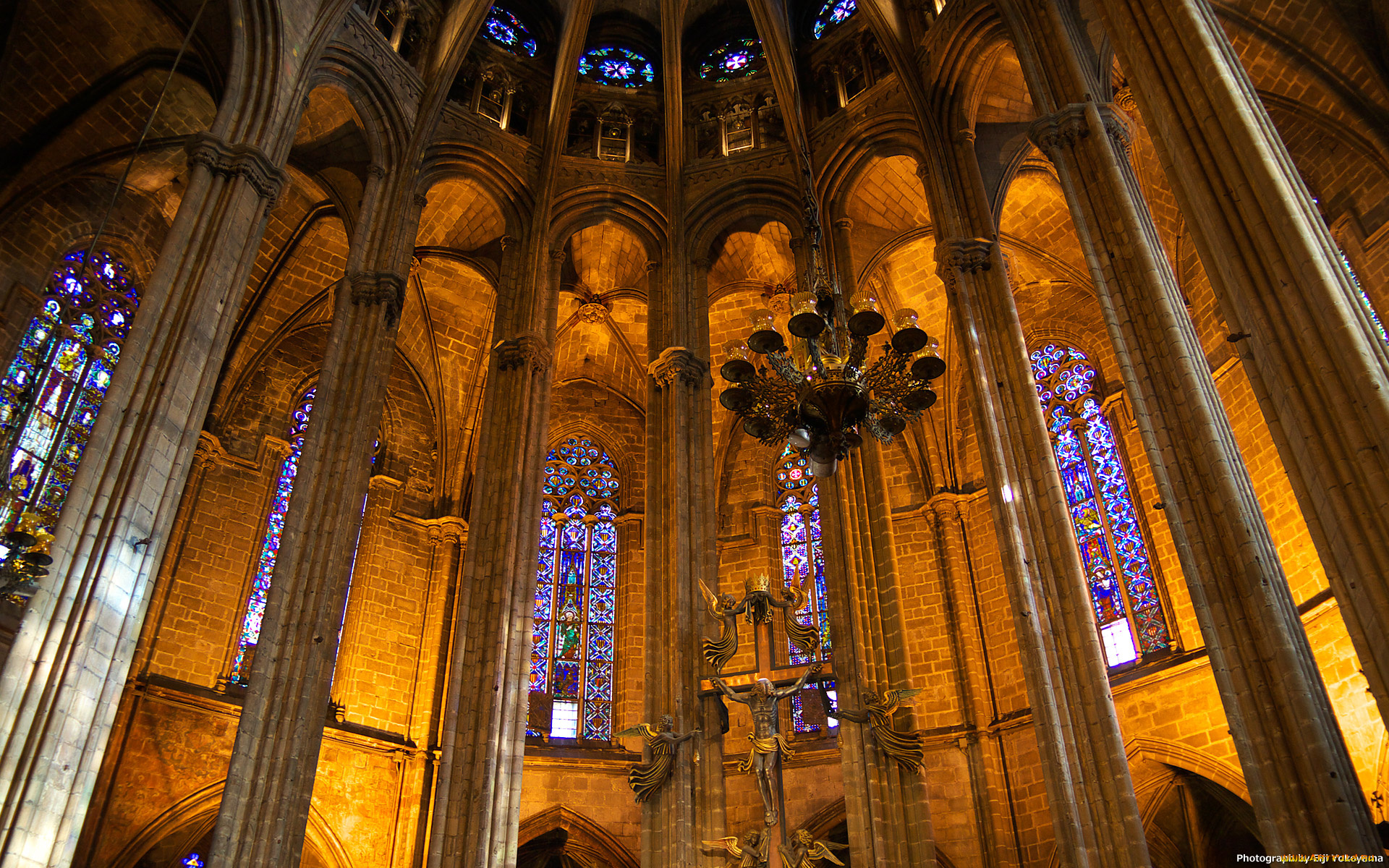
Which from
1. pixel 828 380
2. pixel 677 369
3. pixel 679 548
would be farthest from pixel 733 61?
pixel 828 380

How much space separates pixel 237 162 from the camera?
11.0m

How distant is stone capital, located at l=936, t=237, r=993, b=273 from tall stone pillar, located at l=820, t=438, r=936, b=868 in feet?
7.85

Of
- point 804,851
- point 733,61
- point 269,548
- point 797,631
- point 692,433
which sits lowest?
point 804,851

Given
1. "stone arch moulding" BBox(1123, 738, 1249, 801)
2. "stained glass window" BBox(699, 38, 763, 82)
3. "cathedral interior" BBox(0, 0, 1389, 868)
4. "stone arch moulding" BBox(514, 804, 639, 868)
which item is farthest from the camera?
"stained glass window" BBox(699, 38, 763, 82)

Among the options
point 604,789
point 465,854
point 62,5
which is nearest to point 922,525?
point 604,789

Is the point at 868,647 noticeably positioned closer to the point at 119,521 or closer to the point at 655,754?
the point at 655,754

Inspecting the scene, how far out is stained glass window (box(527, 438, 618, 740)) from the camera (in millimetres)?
17016

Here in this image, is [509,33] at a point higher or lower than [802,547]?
higher

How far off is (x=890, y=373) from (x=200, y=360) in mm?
6450

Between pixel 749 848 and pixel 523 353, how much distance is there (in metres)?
6.79

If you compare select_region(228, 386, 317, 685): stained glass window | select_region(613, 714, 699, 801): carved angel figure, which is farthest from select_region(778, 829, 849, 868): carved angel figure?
select_region(228, 386, 317, 685): stained glass window

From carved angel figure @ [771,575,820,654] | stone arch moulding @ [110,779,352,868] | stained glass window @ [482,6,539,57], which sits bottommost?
stone arch moulding @ [110,779,352,868]

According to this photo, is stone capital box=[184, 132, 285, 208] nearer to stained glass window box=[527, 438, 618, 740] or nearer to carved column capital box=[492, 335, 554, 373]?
carved column capital box=[492, 335, 554, 373]

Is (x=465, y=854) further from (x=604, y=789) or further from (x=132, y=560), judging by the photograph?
(x=604, y=789)
